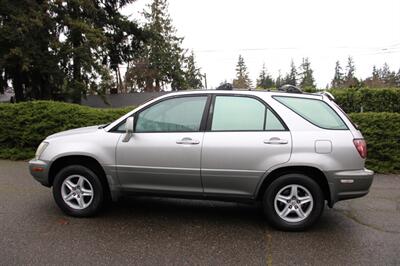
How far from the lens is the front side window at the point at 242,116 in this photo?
15.2 ft

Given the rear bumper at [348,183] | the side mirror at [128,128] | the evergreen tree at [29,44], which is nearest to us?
the rear bumper at [348,183]

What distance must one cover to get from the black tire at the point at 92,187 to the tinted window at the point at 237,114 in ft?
5.69

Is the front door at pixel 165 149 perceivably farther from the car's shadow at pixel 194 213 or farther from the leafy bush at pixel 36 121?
the leafy bush at pixel 36 121

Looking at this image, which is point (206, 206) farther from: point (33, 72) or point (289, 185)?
point (33, 72)

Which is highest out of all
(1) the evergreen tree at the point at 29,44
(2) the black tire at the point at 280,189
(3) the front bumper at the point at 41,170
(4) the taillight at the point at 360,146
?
(1) the evergreen tree at the point at 29,44

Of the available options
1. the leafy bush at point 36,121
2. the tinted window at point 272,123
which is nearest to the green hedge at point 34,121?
the leafy bush at point 36,121

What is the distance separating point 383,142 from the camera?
802cm

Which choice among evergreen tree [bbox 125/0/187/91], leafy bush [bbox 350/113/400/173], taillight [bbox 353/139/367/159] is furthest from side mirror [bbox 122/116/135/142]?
evergreen tree [bbox 125/0/187/91]

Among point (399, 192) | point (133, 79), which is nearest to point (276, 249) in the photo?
point (399, 192)

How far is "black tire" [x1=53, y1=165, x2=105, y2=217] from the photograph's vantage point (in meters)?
4.95

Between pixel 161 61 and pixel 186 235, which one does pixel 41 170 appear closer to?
pixel 186 235

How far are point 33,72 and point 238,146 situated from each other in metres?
21.5

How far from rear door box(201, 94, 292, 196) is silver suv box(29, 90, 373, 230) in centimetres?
1

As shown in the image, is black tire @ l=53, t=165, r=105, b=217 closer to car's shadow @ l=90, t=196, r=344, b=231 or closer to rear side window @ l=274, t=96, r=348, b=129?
car's shadow @ l=90, t=196, r=344, b=231
